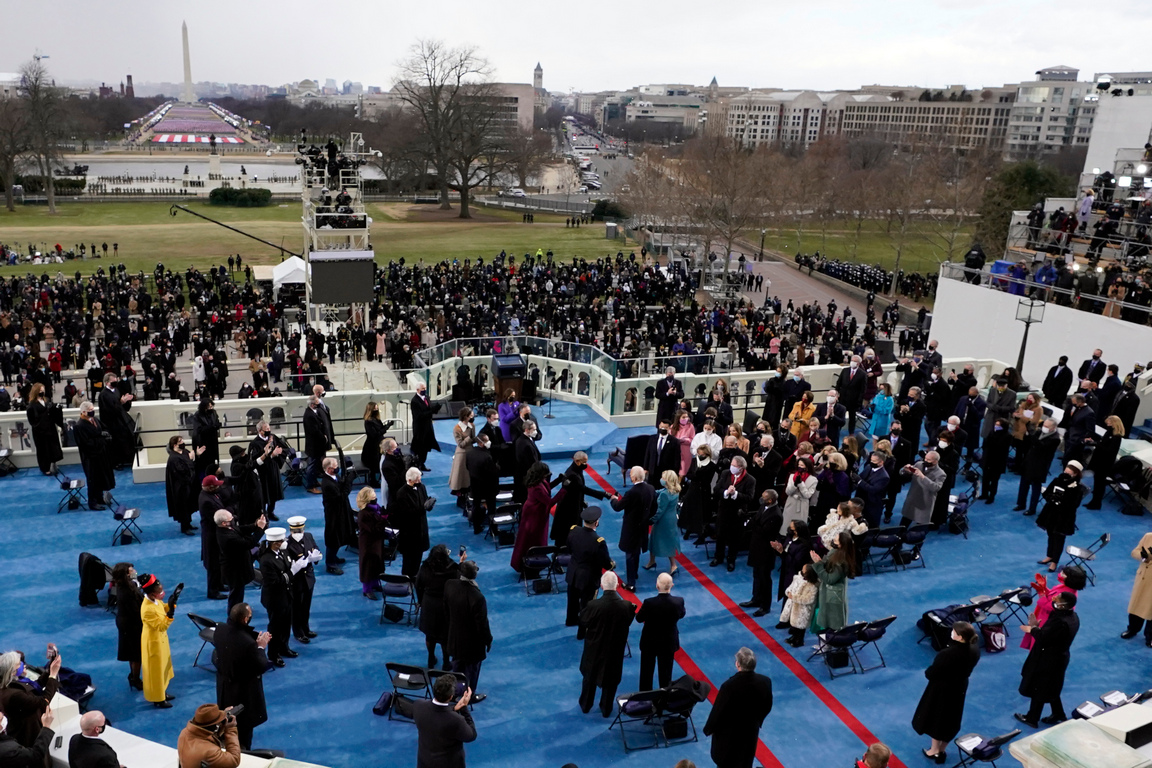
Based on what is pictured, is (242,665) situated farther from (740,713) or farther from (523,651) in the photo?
(740,713)

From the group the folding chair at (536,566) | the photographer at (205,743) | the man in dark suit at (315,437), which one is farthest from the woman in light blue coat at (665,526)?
the photographer at (205,743)

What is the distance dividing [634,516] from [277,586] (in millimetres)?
3685

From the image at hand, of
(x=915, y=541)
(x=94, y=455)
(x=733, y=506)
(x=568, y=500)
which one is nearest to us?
(x=568, y=500)

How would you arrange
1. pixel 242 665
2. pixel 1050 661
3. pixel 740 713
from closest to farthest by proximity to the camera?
pixel 740 713 → pixel 242 665 → pixel 1050 661

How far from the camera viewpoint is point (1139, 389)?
15.4 m

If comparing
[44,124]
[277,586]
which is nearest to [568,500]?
[277,586]

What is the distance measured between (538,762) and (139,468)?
26.7 feet

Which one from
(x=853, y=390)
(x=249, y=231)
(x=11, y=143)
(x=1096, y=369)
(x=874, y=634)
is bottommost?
(x=249, y=231)

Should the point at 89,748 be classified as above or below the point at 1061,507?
below

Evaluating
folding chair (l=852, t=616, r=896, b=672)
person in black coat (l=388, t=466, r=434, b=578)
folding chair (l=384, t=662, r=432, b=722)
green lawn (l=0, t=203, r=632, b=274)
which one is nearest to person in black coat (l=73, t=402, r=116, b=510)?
person in black coat (l=388, t=466, r=434, b=578)

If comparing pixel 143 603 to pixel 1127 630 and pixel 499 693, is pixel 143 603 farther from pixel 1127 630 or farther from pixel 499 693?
pixel 1127 630

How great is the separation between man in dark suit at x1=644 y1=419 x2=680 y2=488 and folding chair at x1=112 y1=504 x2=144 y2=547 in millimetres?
6385

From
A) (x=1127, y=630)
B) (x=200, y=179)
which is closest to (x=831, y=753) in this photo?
(x=1127, y=630)

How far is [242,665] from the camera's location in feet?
21.4
